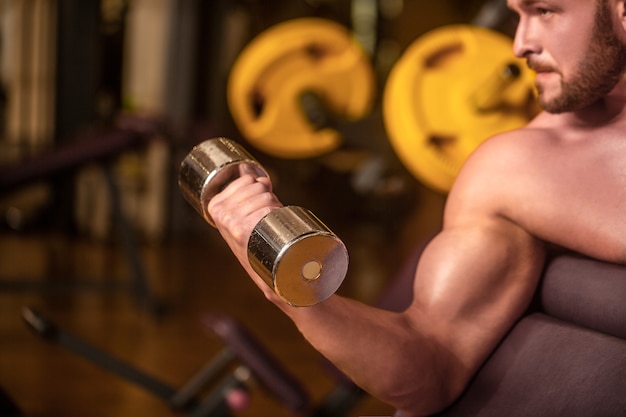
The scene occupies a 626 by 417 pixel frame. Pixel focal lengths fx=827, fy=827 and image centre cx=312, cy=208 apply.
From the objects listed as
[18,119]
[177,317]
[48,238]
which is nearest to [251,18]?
[18,119]

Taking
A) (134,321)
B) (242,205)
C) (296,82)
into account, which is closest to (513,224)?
(242,205)

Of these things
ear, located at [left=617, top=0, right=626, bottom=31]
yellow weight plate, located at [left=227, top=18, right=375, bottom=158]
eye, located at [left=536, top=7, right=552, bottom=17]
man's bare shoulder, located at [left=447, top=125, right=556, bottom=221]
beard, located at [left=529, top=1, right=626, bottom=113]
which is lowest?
yellow weight plate, located at [left=227, top=18, right=375, bottom=158]

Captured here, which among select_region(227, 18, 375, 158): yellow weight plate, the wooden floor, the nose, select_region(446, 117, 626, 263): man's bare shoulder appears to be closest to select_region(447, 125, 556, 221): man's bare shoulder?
select_region(446, 117, 626, 263): man's bare shoulder

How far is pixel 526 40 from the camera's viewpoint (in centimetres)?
96

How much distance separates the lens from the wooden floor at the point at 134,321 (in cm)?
262

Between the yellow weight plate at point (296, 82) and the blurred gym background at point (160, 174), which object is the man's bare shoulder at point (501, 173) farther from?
the yellow weight plate at point (296, 82)

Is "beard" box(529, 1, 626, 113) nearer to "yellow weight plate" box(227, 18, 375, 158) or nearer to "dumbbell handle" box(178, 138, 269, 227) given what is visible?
"dumbbell handle" box(178, 138, 269, 227)

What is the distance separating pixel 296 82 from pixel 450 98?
0.50 m

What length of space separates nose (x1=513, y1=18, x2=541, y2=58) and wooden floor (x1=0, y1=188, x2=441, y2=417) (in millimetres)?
1486

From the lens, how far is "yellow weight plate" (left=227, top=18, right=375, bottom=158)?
1937 mm

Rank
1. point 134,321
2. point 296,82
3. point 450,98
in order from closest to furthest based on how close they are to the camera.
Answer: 1. point 450,98
2. point 296,82
3. point 134,321

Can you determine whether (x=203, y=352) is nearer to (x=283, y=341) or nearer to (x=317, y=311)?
(x=283, y=341)

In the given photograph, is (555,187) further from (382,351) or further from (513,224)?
(382,351)

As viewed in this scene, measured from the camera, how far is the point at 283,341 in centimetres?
330
